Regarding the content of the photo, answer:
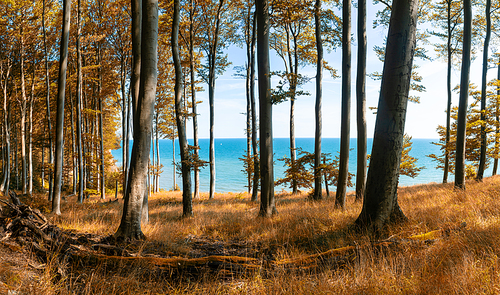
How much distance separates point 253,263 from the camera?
3229mm

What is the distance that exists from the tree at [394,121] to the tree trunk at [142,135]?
4450 mm

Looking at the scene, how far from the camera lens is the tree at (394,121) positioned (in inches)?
168

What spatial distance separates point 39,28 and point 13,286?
16.6 metres

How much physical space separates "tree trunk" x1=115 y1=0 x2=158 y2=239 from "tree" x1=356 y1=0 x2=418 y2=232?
445 centimetres

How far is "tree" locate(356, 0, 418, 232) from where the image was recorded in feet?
14.0

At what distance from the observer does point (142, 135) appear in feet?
16.1

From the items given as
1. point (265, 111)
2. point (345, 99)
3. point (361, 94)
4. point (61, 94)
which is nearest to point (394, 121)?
point (265, 111)

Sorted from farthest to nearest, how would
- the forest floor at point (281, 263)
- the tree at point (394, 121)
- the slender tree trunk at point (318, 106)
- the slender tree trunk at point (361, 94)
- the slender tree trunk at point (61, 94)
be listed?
the slender tree trunk at point (318, 106), the slender tree trunk at point (61, 94), the slender tree trunk at point (361, 94), the tree at point (394, 121), the forest floor at point (281, 263)

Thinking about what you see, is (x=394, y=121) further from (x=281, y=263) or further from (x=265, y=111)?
(x=265, y=111)

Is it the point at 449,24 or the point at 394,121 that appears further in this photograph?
the point at 449,24

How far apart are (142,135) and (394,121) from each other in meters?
4.93

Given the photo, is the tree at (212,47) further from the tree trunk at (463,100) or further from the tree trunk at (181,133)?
the tree trunk at (463,100)

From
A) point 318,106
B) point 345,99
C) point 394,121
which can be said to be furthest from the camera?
point 318,106

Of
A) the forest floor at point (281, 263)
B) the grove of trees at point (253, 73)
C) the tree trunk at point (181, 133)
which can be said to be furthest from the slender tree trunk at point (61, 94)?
the forest floor at point (281, 263)
